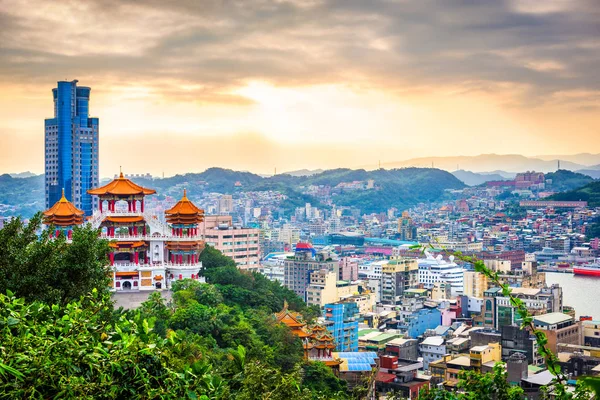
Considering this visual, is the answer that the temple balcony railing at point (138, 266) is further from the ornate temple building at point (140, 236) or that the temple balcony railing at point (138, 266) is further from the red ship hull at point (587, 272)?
the red ship hull at point (587, 272)

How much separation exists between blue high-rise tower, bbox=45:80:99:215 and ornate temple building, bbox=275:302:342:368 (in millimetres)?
16006

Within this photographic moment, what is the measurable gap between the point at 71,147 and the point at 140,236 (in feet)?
50.3

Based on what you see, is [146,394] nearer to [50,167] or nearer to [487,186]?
[50,167]

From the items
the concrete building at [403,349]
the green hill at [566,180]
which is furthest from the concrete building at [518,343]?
the green hill at [566,180]

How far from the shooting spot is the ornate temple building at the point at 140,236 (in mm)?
9602

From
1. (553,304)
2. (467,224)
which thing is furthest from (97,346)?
(467,224)

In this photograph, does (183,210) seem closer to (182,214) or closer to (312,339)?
(182,214)

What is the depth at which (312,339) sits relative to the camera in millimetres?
9094

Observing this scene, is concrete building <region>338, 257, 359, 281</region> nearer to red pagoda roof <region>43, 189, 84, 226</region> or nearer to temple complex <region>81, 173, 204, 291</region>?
temple complex <region>81, 173, 204, 291</region>

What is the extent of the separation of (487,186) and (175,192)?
2603cm

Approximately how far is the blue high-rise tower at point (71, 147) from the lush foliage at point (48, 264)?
66.2ft

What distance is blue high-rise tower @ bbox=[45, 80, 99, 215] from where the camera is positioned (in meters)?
23.9

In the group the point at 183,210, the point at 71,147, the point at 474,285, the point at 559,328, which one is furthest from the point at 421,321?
the point at 71,147

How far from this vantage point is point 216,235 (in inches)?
865
